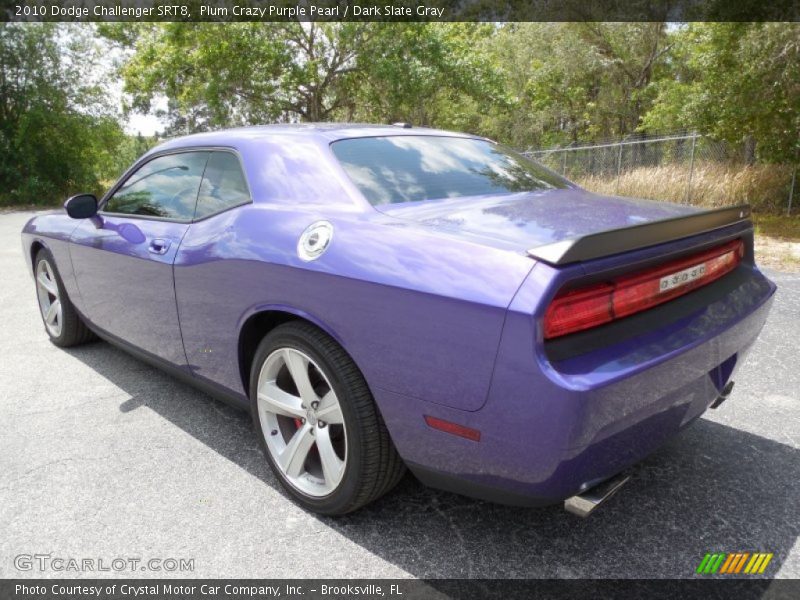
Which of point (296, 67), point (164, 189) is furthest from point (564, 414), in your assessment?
point (296, 67)

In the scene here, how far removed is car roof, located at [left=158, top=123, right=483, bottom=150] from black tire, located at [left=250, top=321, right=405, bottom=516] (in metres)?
0.99

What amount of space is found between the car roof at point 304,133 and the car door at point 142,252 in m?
0.10

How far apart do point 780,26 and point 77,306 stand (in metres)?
12.1

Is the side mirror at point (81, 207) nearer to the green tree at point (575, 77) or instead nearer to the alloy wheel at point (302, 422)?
the alloy wheel at point (302, 422)

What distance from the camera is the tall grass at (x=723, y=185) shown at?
40.1 feet

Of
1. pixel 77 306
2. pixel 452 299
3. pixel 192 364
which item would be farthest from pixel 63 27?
pixel 452 299

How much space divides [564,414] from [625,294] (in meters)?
0.50

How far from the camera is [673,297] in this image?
2102 mm

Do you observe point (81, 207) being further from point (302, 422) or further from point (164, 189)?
point (302, 422)

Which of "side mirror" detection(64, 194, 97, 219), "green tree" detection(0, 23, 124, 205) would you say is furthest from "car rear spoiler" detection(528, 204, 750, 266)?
"green tree" detection(0, 23, 124, 205)

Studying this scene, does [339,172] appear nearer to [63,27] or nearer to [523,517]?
[523,517]

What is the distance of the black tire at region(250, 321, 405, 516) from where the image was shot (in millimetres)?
2094

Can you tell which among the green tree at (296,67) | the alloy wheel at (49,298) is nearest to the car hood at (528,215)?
the alloy wheel at (49,298)

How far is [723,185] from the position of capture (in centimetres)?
1240
